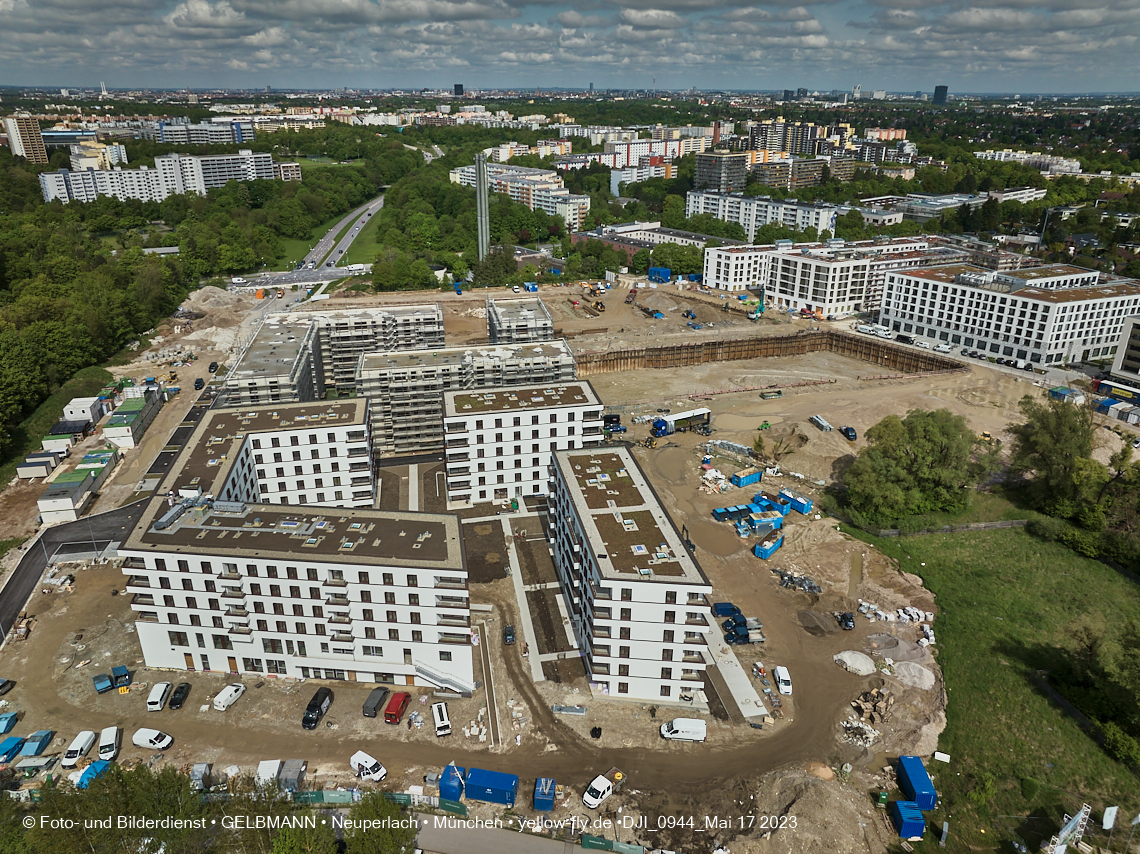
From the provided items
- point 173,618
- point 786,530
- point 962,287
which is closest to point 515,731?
point 173,618

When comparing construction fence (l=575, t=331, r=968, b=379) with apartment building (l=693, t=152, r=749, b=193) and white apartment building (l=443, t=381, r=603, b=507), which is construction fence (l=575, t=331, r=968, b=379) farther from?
apartment building (l=693, t=152, r=749, b=193)

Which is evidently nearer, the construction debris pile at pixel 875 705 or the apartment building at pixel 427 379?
the construction debris pile at pixel 875 705

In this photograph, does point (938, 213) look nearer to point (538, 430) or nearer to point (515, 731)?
point (538, 430)

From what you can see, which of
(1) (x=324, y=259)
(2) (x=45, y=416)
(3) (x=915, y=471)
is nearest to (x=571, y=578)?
(3) (x=915, y=471)

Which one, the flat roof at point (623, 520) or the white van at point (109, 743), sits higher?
the flat roof at point (623, 520)

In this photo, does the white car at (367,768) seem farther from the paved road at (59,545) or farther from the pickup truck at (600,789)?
the paved road at (59,545)

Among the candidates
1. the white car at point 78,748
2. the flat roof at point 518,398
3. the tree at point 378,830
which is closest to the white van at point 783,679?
the tree at point 378,830

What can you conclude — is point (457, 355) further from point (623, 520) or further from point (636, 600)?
point (636, 600)

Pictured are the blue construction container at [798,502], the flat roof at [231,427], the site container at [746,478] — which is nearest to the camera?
the flat roof at [231,427]
